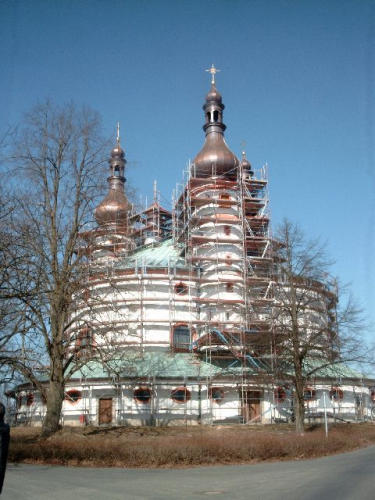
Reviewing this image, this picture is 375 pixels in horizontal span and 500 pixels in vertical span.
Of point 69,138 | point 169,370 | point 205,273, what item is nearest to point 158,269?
point 205,273

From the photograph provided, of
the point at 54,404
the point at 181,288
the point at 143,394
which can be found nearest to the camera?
the point at 54,404

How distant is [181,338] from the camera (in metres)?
35.1

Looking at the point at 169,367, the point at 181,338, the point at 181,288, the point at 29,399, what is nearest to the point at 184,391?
the point at 169,367

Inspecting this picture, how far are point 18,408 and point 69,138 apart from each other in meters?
19.8

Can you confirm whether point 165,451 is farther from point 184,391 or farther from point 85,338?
point 184,391

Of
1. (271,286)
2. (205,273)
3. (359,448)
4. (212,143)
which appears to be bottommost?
(359,448)

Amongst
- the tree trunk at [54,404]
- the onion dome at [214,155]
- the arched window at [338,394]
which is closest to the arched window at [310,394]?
the arched window at [338,394]

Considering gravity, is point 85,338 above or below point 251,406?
above

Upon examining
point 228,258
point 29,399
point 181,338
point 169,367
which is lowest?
point 29,399

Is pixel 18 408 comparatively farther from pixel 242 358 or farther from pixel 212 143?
pixel 212 143

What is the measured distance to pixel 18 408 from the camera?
3466cm

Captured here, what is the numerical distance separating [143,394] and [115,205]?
16.6m

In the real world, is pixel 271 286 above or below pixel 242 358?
above

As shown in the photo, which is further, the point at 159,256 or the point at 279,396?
the point at 159,256
